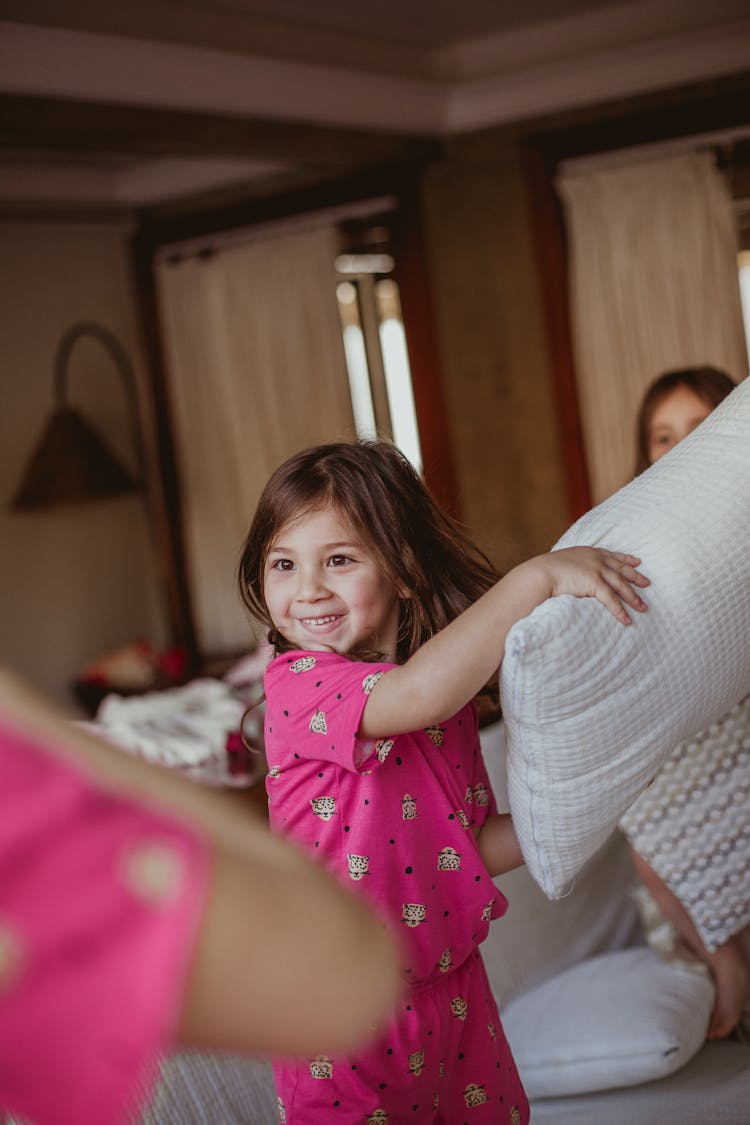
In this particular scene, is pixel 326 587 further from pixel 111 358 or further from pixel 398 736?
pixel 111 358

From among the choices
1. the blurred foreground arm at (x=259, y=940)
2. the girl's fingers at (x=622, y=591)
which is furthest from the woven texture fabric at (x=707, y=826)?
the blurred foreground arm at (x=259, y=940)

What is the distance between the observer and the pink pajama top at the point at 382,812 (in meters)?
1.10

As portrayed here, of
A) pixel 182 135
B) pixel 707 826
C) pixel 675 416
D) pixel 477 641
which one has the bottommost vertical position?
pixel 707 826

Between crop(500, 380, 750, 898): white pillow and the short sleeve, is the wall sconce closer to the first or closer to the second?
the short sleeve

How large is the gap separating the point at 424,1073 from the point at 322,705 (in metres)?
0.36

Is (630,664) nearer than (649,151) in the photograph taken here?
Yes

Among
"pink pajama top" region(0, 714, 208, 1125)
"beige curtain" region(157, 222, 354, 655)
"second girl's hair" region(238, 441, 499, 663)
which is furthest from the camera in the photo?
"beige curtain" region(157, 222, 354, 655)

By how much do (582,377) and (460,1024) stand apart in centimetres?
352

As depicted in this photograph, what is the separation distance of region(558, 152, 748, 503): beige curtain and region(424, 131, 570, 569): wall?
171 mm

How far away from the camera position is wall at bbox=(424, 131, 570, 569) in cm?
448

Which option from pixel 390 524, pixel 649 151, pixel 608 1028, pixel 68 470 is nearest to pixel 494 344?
pixel 649 151

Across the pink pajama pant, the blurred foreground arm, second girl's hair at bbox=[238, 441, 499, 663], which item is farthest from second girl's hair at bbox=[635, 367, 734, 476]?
the blurred foreground arm

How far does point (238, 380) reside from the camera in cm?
472

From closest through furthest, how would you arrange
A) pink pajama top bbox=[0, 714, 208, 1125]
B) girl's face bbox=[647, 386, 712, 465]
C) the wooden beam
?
1. pink pajama top bbox=[0, 714, 208, 1125]
2. girl's face bbox=[647, 386, 712, 465]
3. the wooden beam
